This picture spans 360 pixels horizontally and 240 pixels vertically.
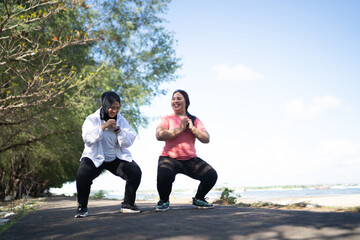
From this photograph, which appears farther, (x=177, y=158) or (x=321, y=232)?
(x=177, y=158)

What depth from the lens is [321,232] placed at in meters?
3.36

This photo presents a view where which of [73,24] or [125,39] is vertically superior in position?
[125,39]

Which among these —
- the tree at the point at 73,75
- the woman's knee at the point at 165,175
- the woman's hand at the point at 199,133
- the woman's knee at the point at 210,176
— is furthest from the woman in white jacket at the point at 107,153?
the tree at the point at 73,75

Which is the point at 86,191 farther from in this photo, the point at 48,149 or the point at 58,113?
the point at 48,149

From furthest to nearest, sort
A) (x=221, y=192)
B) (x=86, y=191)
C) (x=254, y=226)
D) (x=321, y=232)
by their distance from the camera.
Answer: (x=221, y=192) < (x=86, y=191) < (x=254, y=226) < (x=321, y=232)

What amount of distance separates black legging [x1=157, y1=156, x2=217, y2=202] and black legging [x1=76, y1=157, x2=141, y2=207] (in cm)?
40

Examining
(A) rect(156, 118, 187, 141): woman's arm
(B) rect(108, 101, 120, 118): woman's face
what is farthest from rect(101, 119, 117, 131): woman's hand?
(A) rect(156, 118, 187, 141): woman's arm

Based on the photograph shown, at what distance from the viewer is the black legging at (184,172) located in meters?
5.95

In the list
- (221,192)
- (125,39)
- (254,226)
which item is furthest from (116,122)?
(125,39)

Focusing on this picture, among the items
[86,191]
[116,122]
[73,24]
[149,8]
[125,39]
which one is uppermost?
[149,8]

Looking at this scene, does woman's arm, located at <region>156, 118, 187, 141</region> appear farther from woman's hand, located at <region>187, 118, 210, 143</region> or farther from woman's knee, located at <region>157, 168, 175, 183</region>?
woman's knee, located at <region>157, 168, 175, 183</region>

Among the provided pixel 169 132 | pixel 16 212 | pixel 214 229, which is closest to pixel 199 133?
pixel 169 132

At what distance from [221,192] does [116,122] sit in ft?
14.8

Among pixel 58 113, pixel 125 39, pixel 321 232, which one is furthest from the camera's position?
pixel 125 39
